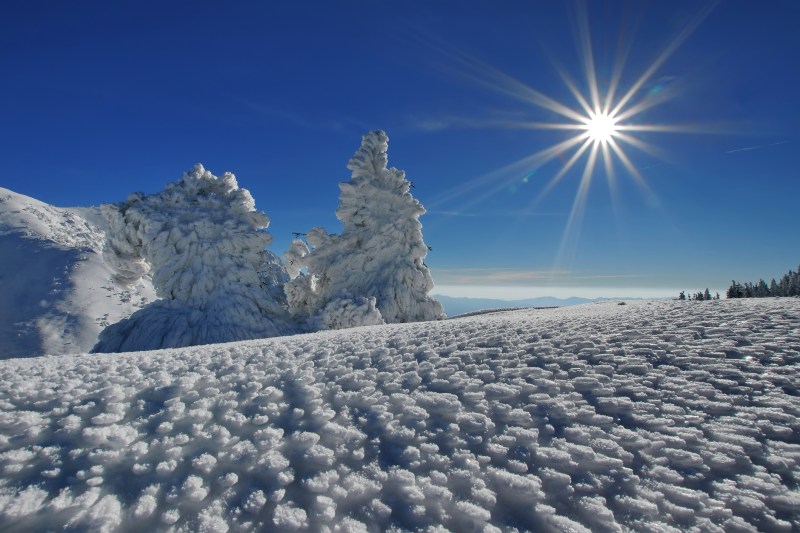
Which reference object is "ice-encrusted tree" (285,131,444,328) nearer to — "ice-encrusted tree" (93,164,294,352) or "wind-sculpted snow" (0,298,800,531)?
"ice-encrusted tree" (93,164,294,352)

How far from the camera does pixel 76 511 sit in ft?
8.29

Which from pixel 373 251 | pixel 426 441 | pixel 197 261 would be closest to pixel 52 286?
pixel 197 261

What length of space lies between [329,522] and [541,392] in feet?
8.76

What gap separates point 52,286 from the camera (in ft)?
154

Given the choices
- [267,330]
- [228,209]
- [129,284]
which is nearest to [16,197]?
[129,284]

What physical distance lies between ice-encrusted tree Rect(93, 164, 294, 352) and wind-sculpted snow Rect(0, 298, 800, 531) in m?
12.0

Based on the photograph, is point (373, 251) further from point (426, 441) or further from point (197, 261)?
point (426, 441)

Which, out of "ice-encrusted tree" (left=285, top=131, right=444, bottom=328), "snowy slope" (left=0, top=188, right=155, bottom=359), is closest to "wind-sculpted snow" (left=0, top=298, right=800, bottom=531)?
"ice-encrusted tree" (left=285, top=131, right=444, bottom=328)

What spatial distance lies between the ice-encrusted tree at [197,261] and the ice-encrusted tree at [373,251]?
8.31 feet

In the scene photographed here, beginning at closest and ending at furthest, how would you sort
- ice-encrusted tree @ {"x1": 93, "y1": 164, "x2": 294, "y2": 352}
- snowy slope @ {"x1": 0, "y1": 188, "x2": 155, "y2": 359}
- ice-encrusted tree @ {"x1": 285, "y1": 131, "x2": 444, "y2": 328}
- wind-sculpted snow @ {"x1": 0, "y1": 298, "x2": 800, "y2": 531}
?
wind-sculpted snow @ {"x1": 0, "y1": 298, "x2": 800, "y2": 531} → ice-encrusted tree @ {"x1": 93, "y1": 164, "x2": 294, "y2": 352} → ice-encrusted tree @ {"x1": 285, "y1": 131, "x2": 444, "y2": 328} → snowy slope @ {"x1": 0, "y1": 188, "x2": 155, "y2": 359}

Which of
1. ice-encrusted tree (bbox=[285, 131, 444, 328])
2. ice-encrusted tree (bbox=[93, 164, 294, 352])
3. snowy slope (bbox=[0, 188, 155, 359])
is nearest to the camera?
ice-encrusted tree (bbox=[93, 164, 294, 352])

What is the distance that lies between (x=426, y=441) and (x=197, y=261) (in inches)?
720

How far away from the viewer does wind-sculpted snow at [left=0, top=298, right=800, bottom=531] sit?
251 centimetres

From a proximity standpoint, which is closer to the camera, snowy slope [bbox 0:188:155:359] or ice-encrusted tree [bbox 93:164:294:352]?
ice-encrusted tree [bbox 93:164:294:352]
